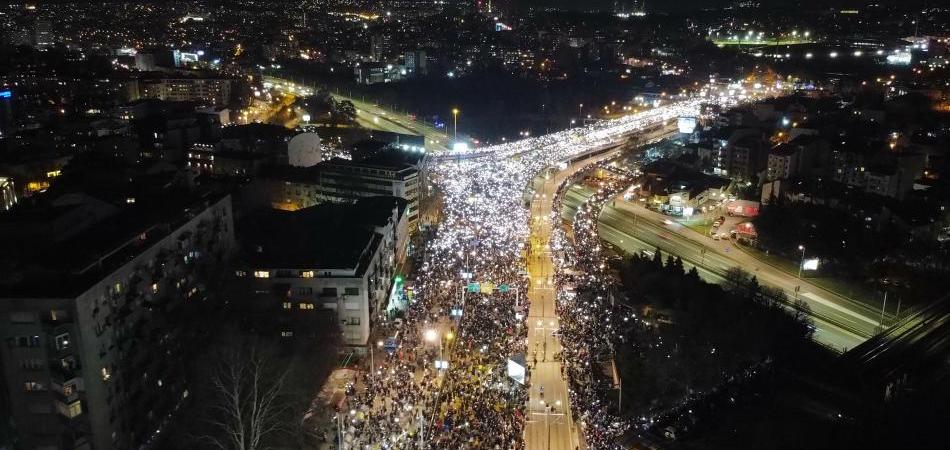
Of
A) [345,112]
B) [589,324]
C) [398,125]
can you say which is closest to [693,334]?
[589,324]

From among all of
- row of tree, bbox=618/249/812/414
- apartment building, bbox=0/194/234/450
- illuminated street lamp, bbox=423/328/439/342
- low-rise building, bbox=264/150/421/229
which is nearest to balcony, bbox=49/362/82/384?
apartment building, bbox=0/194/234/450

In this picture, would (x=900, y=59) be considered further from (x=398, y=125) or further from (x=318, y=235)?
(x=318, y=235)

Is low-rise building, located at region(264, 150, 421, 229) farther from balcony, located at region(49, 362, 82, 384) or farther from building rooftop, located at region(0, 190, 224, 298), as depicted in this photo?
balcony, located at region(49, 362, 82, 384)

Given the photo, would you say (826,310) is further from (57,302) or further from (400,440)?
(57,302)

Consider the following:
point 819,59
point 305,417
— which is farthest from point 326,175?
point 819,59

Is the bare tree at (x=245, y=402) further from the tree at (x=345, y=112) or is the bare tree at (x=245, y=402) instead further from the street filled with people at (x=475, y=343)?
the tree at (x=345, y=112)

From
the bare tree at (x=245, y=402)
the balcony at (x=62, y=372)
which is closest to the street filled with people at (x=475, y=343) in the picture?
the bare tree at (x=245, y=402)

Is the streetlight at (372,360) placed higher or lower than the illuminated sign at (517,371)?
lower
